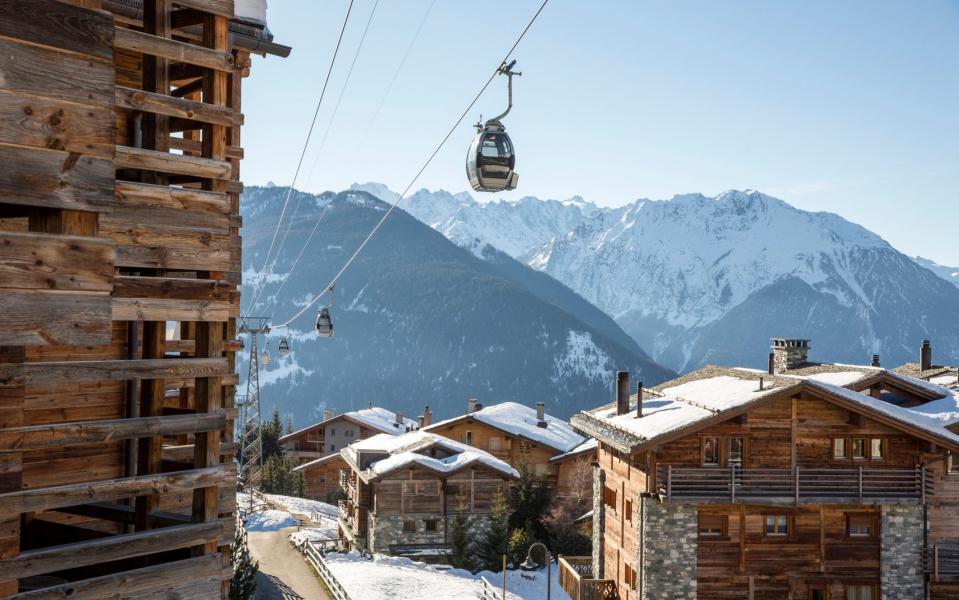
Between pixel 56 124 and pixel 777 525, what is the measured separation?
2612 centimetres

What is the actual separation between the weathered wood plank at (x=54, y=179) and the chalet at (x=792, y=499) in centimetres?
2242

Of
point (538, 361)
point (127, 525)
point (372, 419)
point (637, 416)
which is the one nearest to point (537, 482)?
point (637, 416)

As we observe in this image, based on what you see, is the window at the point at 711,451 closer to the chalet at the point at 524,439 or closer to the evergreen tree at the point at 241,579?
the evergreen tree at the point at 241,579

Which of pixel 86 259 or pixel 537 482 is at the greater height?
pixel 86 259

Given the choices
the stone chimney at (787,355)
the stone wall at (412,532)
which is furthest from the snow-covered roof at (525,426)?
the stone chimney at (787,355)

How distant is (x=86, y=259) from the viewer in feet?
20.6

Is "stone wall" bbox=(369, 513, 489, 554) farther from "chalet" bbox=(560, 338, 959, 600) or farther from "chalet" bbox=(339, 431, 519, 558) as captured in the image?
"chalet" bbox=(560, 338, 959, 600)

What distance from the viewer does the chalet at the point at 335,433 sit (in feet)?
242

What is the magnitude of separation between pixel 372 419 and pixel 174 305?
6904 cm

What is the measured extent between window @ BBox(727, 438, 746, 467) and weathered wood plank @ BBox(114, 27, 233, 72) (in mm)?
22737

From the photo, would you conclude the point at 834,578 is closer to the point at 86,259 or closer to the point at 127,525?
the point at 127,525

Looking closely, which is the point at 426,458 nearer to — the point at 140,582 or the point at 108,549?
the point at 140,582

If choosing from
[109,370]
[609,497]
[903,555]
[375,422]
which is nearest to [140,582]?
[109,370]

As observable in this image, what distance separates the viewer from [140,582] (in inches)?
293
